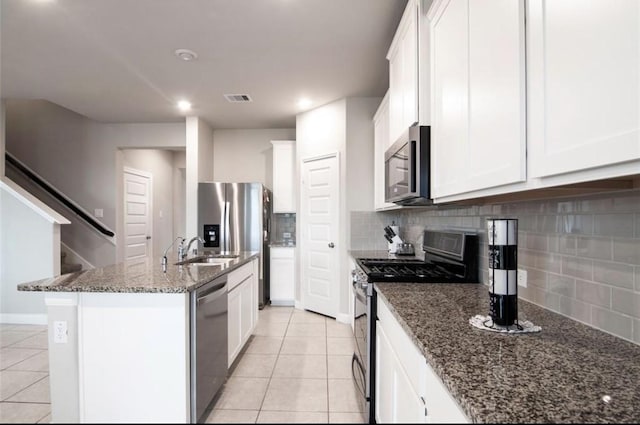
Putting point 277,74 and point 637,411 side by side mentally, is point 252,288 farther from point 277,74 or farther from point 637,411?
point 637,411

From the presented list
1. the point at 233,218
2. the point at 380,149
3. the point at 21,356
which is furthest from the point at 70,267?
the point at 380,149

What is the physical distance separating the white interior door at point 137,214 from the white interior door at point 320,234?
9.64 ft

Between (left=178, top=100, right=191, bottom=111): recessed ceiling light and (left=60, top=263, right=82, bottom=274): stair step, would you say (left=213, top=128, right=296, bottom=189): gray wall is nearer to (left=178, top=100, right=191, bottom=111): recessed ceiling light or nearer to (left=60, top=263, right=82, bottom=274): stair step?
(left=178, top=100, right=191, bottom=111): recessed ceiling light

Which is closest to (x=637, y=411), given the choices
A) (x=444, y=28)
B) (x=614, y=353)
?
(x=614, y=353)

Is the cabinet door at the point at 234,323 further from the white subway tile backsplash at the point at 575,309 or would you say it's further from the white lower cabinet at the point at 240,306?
the white subway tile backsplash at the point at 575,309

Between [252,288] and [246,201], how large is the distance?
1.62 metres

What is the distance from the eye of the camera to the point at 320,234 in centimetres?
425

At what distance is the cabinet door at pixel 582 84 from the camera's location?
0.68m

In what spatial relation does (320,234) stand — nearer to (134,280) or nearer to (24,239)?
(134,280)

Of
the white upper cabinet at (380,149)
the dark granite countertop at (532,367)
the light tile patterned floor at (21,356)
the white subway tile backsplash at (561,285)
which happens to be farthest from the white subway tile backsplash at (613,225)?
the light tile patterned floor at (21,356)

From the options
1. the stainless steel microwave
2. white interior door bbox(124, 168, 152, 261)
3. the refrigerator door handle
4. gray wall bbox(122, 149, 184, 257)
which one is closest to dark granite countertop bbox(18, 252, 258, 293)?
the stainless steel microwave

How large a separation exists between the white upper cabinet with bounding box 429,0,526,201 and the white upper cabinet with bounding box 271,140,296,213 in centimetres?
326

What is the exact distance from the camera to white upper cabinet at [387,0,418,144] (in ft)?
6.22

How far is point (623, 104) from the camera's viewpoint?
68cm
